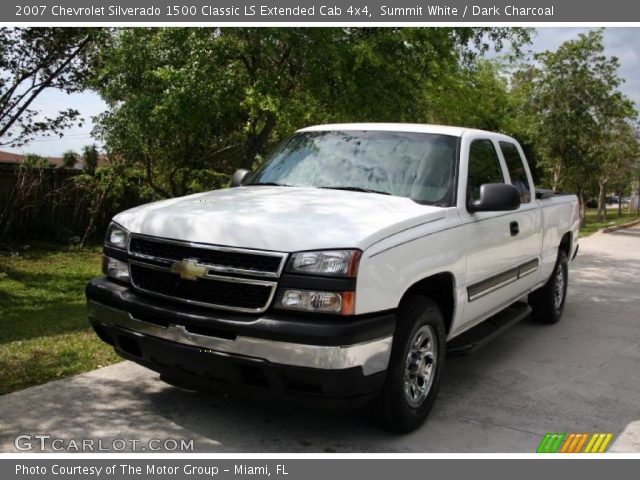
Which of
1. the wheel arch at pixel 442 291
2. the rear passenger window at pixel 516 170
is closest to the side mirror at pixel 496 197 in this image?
the wheel arch at pixel 442 291

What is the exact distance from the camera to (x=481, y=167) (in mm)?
5133

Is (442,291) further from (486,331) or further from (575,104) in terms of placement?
(575,104)

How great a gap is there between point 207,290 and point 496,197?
6.95 feet

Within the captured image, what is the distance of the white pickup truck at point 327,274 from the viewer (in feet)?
11.1

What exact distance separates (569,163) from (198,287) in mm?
21645

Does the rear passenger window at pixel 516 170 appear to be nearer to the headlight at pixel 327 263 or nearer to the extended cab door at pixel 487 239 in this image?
the extended cab door at pixel 487 239

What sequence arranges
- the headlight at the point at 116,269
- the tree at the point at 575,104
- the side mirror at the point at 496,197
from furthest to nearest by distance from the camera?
1. the tree at the point at 575,104
2. the side mirror at the point at 496,197
3. the headlight at the point at 116,269

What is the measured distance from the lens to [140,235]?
3.93 m

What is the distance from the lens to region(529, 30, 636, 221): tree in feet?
71.9

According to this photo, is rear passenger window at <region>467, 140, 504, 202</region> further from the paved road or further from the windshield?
the paved road

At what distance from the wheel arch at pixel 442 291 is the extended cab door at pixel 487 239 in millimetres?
160

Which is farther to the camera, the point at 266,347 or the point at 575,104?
the point at 575,104

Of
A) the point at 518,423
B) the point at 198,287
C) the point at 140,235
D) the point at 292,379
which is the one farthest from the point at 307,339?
the point at 518,423

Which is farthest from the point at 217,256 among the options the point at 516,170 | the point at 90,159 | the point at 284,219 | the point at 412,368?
the point at 90,159
